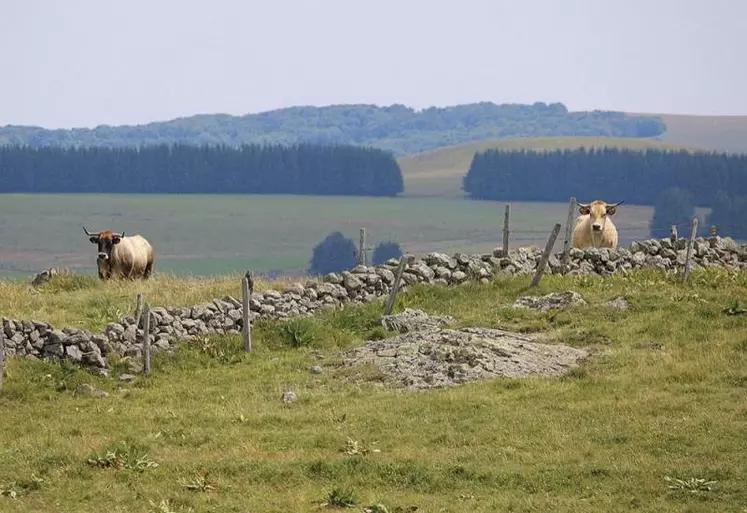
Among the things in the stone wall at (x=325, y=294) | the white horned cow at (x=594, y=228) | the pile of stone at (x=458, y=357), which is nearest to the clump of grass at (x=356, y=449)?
the pile of stone at (x=458, y=357)

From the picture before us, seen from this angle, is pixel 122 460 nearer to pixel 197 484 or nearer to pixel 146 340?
pixel 197 484

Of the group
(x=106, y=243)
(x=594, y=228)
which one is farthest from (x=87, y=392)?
(x=594, y=228)

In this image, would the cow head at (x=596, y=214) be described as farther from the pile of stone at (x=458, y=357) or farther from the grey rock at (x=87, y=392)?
the grey rock at (x=87, y=392)

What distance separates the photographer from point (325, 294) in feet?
95.2

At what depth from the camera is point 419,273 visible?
100 ft

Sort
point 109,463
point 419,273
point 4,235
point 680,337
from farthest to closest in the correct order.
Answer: point 4,235 < point 419,273 < point 680,337 < point 109,463

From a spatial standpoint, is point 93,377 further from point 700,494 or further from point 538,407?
point 700,494

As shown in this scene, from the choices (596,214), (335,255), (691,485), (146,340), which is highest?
(596,214)

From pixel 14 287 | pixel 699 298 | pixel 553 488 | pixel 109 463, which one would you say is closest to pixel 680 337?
pixel 699 298

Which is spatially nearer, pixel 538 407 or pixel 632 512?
pixel 632 512

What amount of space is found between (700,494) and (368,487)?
4173 mm

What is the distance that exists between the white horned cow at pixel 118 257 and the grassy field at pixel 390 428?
26.1 feet

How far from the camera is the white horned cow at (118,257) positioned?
117 feet

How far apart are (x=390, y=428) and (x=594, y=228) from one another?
19403mm
